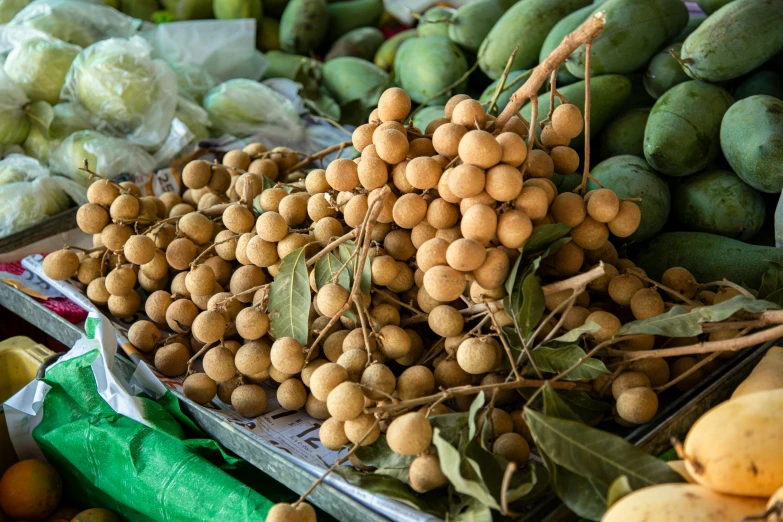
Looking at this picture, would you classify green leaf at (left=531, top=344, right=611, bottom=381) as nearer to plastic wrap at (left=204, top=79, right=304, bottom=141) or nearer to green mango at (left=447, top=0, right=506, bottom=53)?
green mango at (left=447, top=0, right=506, bottom=53)

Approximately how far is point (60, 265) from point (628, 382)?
105cm

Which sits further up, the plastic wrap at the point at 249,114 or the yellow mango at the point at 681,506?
the yellow mango at the point at 681,506

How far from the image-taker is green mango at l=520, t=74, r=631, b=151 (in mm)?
1492

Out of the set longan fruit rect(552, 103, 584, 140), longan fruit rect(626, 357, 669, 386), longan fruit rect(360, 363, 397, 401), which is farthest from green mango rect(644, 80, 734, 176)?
longan fruit rect(360, 363, 397, 401)

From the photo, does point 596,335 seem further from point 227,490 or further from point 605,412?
point 227,490

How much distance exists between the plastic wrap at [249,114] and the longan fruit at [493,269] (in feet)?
4.81

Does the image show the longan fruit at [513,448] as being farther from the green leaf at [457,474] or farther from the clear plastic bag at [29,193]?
the clear plastic bag at [29,193]

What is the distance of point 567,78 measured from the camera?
5.34ft

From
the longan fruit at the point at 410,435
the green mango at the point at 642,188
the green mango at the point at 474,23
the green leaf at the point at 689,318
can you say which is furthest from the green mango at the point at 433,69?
the longan fruit at the point at 410,435

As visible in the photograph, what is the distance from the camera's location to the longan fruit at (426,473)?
0.82 m

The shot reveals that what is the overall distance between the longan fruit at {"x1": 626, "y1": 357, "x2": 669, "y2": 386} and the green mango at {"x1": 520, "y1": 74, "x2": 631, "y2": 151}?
67cm

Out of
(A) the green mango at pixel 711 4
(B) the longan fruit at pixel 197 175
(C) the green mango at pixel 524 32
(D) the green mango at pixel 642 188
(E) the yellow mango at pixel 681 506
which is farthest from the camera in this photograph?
(C) the green mango at pixel 524 32

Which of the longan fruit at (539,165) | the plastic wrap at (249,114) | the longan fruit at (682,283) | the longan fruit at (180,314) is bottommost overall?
the plastic wrap at (249,114)

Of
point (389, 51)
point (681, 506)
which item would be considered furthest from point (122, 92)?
point (681, 506)
